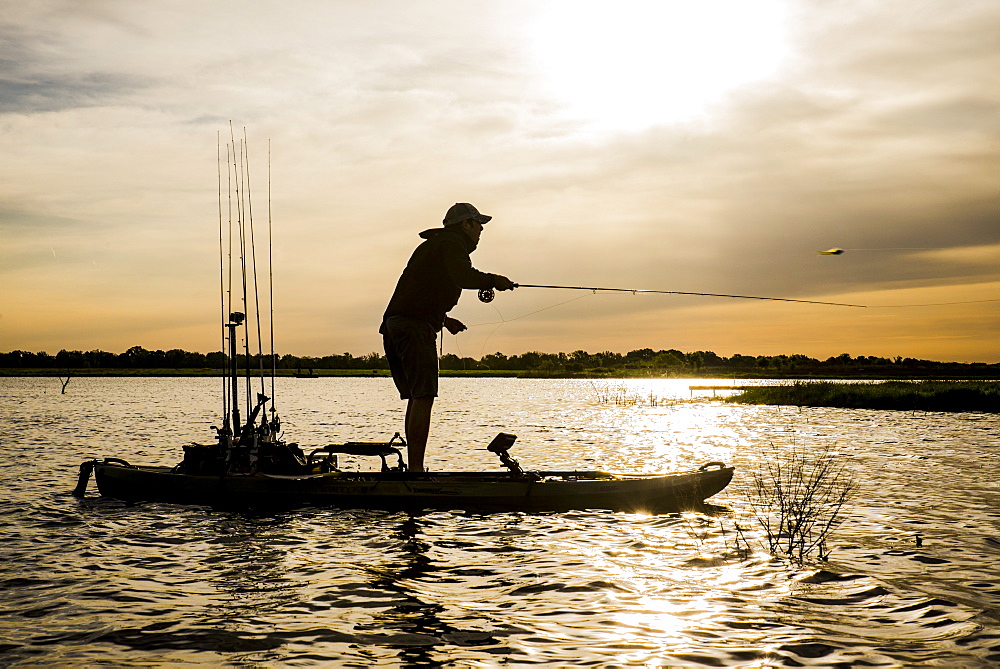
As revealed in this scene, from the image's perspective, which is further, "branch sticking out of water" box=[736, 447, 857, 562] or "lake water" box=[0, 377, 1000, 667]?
"branch sticking out of water" box=[736, 447, 857, 562]

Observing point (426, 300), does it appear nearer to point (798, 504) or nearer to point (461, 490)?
point (461, 490)

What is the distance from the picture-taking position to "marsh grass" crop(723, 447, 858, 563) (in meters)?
9.21

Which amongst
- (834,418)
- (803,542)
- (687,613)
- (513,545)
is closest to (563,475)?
(513,545)

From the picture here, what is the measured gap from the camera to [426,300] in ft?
35.8

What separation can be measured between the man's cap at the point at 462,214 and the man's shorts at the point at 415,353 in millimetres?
1396

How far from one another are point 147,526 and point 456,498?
4.04 metres

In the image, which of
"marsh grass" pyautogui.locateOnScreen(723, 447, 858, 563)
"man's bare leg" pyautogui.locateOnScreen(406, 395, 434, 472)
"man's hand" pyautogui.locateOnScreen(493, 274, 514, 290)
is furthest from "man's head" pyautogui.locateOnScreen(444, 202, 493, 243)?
"marsh grass" pyautogui.locateOnScreen(723, 447, 858, 563)

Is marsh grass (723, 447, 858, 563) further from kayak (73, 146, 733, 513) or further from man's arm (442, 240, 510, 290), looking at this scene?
man's arm (442, 240, 510, 290)

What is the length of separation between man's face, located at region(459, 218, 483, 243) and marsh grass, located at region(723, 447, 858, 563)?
4900 millimetres

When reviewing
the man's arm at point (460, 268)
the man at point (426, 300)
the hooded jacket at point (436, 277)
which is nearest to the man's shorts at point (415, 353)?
the man at point (426, 300)

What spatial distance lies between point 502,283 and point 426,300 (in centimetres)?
102

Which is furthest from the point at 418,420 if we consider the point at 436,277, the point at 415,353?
the point at 436,277

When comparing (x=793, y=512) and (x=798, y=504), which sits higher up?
(x=793, y=512)

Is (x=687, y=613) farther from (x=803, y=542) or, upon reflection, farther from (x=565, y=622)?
(x=803, y=542)
